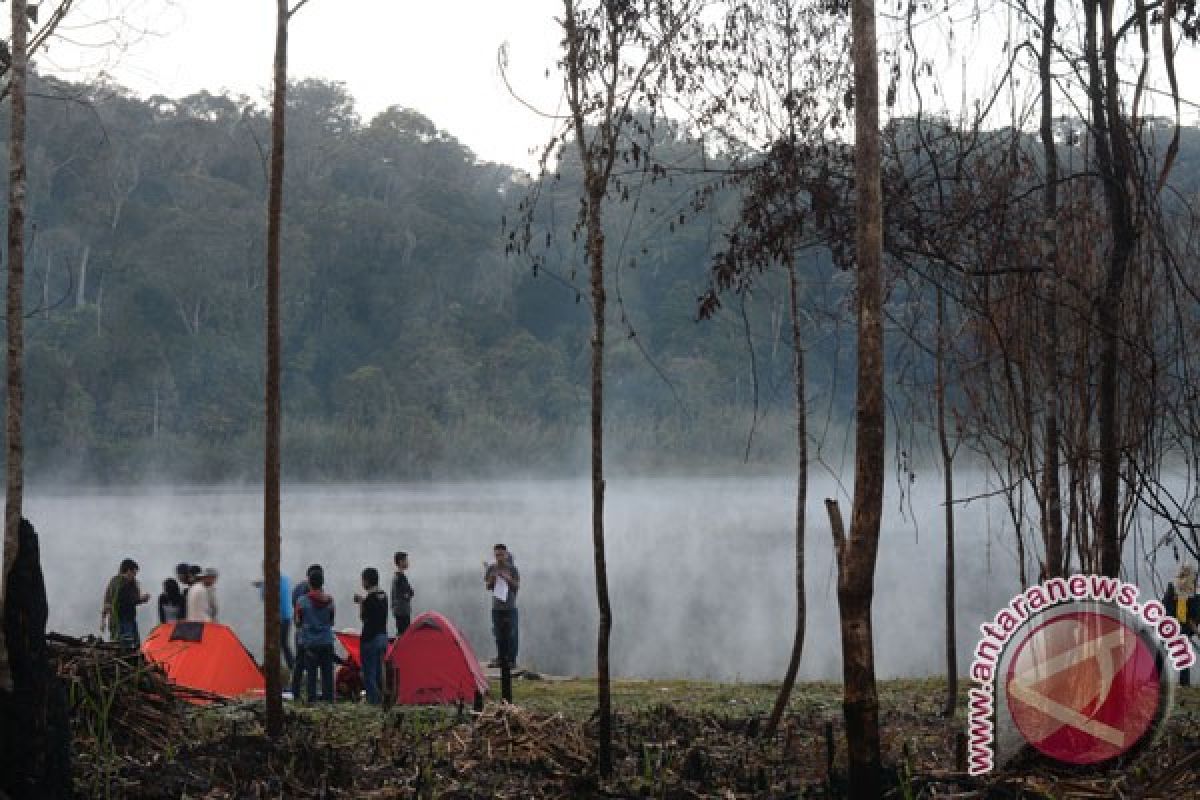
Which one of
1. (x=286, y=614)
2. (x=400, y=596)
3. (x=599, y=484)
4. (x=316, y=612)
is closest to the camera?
(x=599, y=484)

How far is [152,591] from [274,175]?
81.8 ft

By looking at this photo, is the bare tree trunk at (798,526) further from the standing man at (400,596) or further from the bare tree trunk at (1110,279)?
the standing man at (400,596)

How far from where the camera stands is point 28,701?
25.4 feet

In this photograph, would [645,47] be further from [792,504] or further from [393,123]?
[393,123]

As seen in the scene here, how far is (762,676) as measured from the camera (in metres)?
24.7

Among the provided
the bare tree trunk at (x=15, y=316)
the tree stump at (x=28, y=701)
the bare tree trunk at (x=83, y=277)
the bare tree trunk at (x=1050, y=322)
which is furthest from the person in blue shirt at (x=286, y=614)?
the bare tree trunk at (x=83, y=277)

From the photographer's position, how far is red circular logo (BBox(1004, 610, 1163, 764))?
825 cm

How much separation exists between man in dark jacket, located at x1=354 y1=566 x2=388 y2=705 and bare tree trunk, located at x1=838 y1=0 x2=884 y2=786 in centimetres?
696

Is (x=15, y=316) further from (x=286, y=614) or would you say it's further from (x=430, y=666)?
(x=286, y=614)

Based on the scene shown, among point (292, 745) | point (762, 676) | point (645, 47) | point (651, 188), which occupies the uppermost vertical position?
point (651, 188)

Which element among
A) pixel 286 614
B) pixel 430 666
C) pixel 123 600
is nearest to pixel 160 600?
pixel 123 600

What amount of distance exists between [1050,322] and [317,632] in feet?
25.6

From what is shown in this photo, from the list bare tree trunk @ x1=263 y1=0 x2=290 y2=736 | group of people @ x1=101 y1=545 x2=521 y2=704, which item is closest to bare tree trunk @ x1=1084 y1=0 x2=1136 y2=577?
group of people @ x1=101 y1=545 x2=521 y2=704

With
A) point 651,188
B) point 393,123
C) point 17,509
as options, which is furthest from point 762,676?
point 393,123
